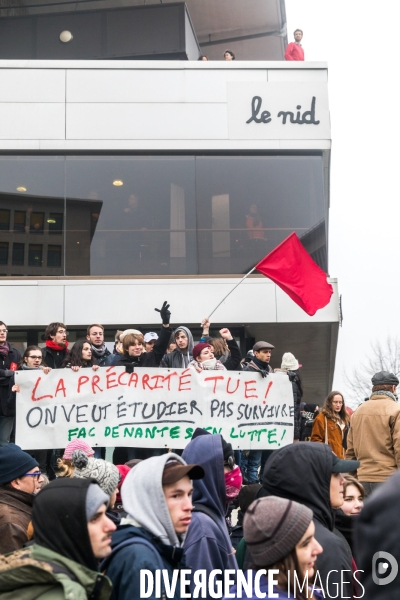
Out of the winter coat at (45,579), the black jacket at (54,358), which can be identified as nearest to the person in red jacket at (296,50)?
the black jacket at (54,358)

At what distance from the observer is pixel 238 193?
17.3 m

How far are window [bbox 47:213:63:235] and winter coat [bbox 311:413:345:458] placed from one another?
8.28 m

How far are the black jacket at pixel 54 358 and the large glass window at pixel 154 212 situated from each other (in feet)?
20.5

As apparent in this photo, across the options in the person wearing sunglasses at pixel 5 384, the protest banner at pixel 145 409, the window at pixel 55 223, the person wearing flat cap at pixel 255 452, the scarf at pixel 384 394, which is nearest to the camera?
the scarf at pixel 384 394

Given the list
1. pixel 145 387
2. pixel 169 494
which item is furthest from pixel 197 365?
pixel 169 494

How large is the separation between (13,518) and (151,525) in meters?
1.98

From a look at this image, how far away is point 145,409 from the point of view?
31.1 ft

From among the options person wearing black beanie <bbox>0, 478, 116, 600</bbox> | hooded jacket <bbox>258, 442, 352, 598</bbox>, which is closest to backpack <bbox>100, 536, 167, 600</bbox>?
person wearing black beanie <bbox>0, 478, 116, 600</bbox>

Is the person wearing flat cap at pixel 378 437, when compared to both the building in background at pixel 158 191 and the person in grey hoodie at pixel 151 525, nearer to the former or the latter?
the person in grey hoodie at pixel 151 525

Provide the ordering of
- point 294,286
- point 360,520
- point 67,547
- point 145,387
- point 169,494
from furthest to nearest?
point 294,286 < point 145,387 < point 169,494 < point 67,547 < point 360,520

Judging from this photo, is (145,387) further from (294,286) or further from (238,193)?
(238,193)

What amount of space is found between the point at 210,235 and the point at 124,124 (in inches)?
122

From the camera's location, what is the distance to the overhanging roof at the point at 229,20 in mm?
22859

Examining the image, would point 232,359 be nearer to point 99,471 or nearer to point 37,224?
point 99,471
